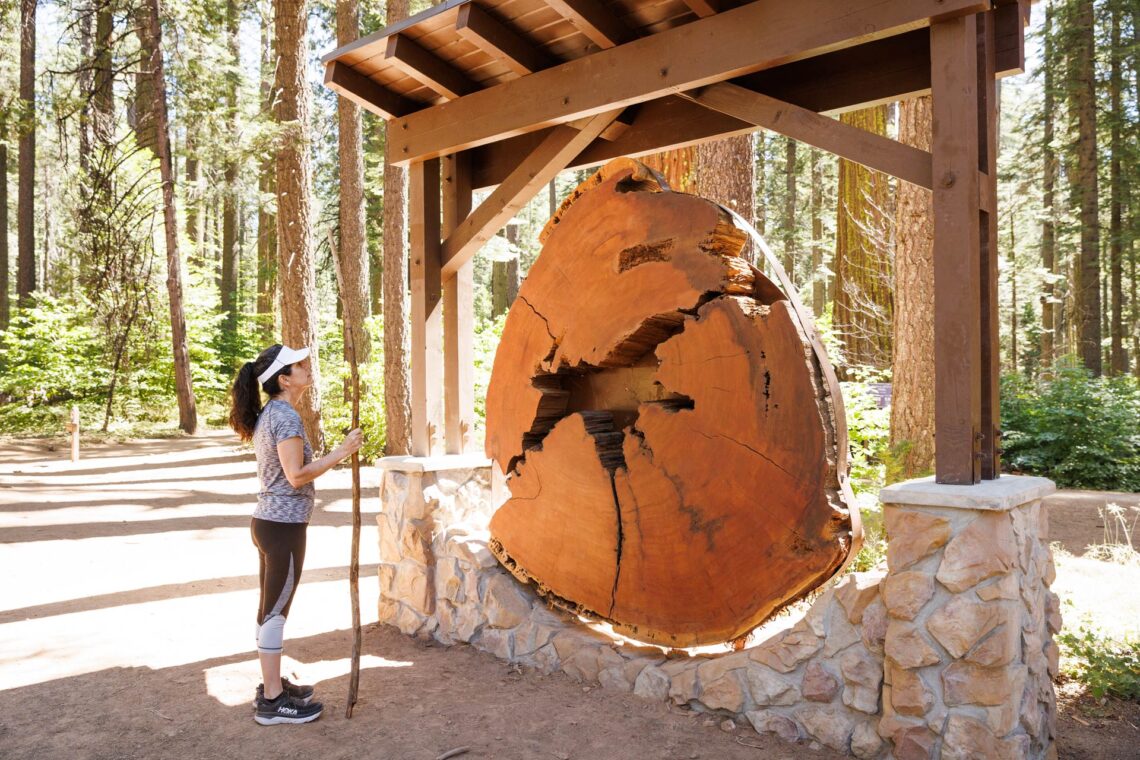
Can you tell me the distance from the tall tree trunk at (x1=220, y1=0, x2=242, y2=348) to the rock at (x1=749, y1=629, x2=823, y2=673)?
43.0 feet

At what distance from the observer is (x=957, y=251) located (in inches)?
105

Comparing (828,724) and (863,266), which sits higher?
(863,266)

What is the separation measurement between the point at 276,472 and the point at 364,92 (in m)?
2.38


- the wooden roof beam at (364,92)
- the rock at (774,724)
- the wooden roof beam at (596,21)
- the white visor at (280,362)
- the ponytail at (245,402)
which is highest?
the wooden roof beam at (364,92)

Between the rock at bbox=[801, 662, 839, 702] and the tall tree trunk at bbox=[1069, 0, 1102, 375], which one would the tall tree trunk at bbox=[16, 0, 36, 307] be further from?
the tall tree trunk at bbox=[1069, 0, 1102, 375]

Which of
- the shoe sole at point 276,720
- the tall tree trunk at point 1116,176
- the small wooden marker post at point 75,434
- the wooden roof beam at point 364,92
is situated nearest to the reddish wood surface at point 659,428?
the shoe sole at point 276,720

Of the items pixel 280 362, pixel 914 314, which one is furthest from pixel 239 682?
pixel 914 314

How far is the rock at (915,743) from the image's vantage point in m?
2.57

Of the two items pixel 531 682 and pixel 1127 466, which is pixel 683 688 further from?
pixel 1127 466

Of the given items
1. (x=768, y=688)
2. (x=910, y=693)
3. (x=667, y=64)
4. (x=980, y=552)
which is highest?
(x=667, y=64)

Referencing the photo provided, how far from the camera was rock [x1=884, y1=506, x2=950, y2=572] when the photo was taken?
2615 millimetres

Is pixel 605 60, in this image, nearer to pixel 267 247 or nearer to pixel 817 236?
pixel 817 236

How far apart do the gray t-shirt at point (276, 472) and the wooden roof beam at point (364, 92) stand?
2.00 metres

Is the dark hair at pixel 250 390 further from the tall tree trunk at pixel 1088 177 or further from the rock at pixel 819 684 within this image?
the tall tree trunk at pixel 1088 177
